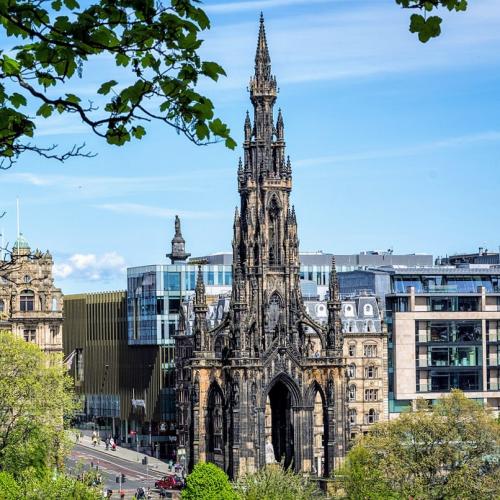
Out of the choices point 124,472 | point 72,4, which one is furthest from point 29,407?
point 72,4

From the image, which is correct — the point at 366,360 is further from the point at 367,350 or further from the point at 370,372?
the point at 370,372

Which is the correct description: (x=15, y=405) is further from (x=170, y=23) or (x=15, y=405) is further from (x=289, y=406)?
(x=170, y=23)

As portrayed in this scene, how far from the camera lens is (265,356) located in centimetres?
15675

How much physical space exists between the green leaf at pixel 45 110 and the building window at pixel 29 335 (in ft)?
495

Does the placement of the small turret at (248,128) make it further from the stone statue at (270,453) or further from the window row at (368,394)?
the window row at (368,394)

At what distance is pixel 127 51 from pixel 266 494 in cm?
10193

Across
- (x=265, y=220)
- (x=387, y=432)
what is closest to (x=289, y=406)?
(x=265, y=220)

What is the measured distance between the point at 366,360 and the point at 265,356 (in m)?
44.3

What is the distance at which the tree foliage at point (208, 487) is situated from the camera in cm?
12825

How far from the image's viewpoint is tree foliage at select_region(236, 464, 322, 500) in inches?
4936

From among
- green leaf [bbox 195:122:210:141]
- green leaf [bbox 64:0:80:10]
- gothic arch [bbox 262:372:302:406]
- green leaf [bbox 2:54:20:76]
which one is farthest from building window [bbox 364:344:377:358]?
green leaf [bbox 64:0:80:10]

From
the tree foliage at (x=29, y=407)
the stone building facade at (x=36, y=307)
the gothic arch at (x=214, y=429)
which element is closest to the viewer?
the tree foliage at (x=29, y=407)

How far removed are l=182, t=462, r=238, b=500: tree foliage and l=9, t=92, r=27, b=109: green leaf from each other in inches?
4000

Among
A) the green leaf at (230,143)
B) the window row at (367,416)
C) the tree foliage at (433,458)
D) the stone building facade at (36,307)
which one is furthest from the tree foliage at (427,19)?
the window row at (367,416)
